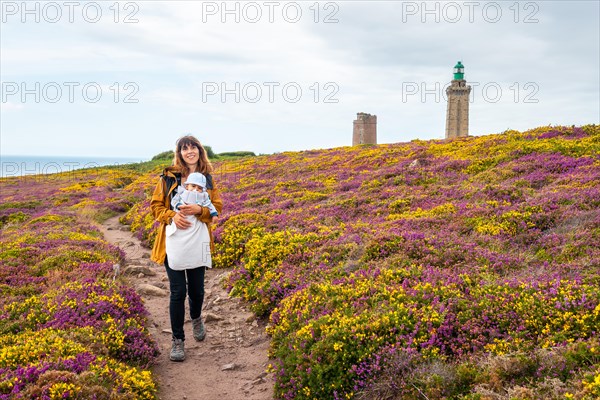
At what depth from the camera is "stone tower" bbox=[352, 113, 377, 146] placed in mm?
63062

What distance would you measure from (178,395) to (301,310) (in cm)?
266

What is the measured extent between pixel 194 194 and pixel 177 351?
3.19 m

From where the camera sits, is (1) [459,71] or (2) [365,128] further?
(1) [459,71]

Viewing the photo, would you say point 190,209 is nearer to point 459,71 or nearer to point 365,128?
point 365,128

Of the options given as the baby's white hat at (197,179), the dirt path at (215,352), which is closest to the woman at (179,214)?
the baby's white hat at (197,179)

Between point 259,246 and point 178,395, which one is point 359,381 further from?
point 259,246

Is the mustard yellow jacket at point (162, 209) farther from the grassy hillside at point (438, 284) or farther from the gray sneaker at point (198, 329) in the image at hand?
the grassy hillside at point (438, 284)

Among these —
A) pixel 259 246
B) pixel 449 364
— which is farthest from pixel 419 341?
pixel 259 246

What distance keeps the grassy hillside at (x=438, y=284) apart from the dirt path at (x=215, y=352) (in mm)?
458

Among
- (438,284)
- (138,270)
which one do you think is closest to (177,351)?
(438,284)

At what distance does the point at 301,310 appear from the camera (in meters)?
8.20

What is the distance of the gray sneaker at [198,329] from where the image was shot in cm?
917

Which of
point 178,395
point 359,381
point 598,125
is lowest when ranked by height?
point 178,395

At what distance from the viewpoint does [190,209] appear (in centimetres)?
779
